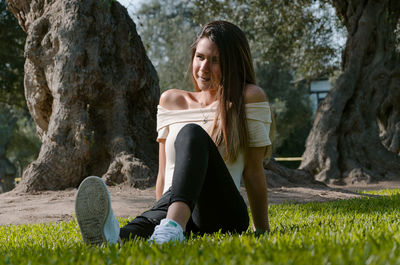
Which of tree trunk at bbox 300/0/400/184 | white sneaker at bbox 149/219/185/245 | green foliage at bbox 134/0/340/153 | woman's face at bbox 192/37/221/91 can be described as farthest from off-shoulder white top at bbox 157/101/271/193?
tree trunk at bbox 300/0/400/184

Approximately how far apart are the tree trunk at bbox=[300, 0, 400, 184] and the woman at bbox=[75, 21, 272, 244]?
30.6 feet

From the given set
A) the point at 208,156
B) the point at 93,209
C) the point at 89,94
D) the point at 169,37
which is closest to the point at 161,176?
the point at 208,156

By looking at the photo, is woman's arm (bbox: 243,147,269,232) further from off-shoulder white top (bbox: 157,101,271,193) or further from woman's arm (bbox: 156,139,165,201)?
woman's arm (bbox: 156,139,165,201)

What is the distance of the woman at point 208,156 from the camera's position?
260cm

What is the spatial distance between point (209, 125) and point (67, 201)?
3.76m

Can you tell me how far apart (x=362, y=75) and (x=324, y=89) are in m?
30.3

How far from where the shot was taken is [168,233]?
2543 mm

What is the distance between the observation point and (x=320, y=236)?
8.07ft

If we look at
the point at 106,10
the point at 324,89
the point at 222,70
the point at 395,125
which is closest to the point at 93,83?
the point at 106,10

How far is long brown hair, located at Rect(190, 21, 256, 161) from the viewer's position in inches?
125

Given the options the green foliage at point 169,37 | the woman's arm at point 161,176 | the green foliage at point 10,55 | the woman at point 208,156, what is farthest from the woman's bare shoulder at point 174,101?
the green foliage at point 169,37

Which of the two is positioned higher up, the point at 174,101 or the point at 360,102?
the point at 360,102

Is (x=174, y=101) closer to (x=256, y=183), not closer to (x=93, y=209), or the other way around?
(x=256, y=183)

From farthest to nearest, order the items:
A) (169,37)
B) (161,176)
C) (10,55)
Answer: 1. (169,37)
2. (10,55)
3. (161,176)
